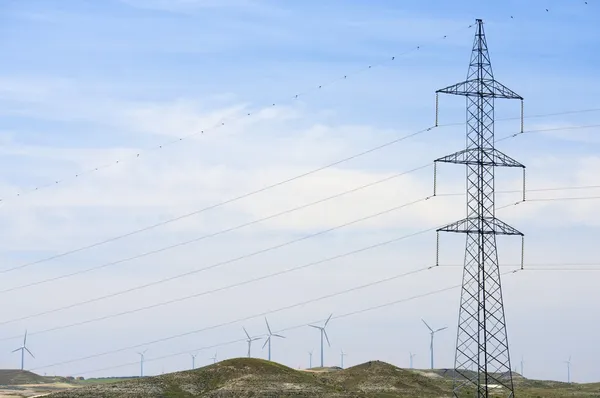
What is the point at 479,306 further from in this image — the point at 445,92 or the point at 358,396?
the point at 358,396

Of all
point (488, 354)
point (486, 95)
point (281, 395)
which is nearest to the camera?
point (488, 354)

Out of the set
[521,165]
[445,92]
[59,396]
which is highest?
[445,92]

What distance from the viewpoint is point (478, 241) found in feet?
366

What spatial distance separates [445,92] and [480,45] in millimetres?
9114

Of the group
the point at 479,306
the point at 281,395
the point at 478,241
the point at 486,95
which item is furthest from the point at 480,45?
the point at 281,395

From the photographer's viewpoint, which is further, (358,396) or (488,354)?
(358,396)

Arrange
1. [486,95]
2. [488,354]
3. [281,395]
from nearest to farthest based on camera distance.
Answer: [488,354] → [486,95] → [281,395]

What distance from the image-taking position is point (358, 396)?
7761 inches

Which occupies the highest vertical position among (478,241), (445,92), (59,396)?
(445,92)

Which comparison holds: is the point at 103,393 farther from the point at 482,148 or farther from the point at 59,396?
the point at 482,148

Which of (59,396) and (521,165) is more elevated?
(521,165)

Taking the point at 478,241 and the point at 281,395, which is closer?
the point at 478,241

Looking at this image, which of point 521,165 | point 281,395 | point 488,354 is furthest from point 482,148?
point 281,395

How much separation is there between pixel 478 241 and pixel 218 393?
100m
